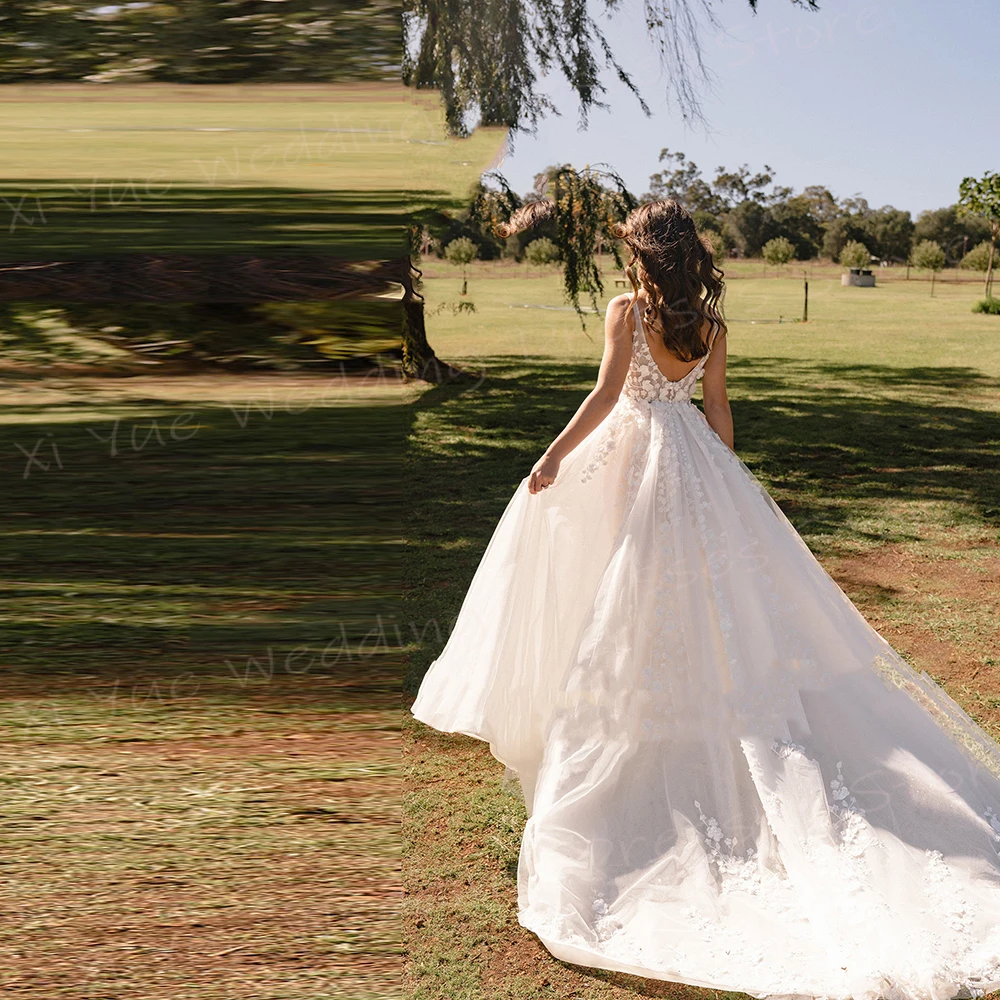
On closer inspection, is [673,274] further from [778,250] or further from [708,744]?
[778,250]

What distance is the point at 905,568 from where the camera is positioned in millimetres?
6250

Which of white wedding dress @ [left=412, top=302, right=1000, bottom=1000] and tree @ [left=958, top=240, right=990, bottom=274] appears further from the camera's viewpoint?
tree @ [left=958, top=240, right=990, bottom=274]

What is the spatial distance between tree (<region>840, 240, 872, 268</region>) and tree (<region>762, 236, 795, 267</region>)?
329 inches

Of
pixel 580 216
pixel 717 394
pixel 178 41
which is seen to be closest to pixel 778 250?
pixel 580 216

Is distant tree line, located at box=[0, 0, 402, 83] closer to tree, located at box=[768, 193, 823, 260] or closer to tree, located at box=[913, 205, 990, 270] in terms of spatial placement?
tree, located at box=[768, 193, 823, 260]

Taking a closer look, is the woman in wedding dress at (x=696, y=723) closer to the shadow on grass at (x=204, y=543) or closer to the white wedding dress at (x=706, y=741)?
the white wedding dress at (x=706, y=741)

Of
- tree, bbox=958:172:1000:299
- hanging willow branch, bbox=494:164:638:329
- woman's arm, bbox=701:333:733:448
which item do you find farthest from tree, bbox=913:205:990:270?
woman's arm, bbox=701:333:733:448

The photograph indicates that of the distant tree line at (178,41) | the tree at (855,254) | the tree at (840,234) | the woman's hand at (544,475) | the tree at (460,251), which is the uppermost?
the tree at (840,234)

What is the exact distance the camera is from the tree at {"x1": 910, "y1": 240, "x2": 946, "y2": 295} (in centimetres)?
3691

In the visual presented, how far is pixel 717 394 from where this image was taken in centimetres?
331

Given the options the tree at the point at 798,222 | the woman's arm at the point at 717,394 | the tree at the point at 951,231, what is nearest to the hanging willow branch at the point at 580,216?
the woman's arm at the point at 717,394

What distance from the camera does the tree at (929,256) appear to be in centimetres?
3691

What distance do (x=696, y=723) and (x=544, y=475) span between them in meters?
0.85

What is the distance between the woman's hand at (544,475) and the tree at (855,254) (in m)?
32.8
